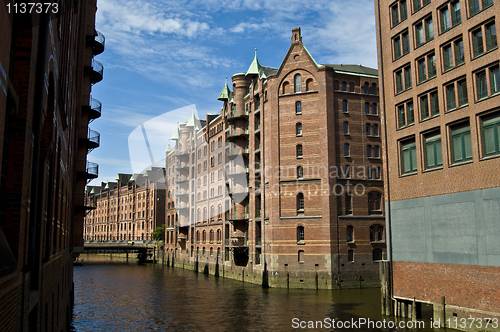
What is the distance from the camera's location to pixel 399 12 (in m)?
28.3

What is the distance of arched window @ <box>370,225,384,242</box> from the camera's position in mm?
45156

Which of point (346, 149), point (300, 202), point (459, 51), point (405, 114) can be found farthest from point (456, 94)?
point (300, 202)

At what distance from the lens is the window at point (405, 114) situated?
2695 centimetres

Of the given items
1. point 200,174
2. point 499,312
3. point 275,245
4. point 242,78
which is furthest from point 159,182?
point 499,312

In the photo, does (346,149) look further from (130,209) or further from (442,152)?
(130,209)

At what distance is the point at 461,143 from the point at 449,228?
4579 millimetres

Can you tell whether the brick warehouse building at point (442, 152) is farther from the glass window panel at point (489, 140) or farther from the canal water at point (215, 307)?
the canal water at point (215, 307)

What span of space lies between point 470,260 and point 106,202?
431 feet

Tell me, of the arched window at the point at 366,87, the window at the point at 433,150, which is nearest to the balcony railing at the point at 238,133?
the arched window at the point at 366,87

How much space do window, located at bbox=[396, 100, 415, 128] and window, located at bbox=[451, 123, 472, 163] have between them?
358cm

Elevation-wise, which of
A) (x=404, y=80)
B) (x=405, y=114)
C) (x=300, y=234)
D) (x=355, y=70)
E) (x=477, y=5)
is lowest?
(x=300, y=234)

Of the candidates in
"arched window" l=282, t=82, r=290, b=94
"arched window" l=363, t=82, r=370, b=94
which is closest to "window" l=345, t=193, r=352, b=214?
"arched window" l=363, t=82, r=370, b=94

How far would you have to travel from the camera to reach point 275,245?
44594 mm

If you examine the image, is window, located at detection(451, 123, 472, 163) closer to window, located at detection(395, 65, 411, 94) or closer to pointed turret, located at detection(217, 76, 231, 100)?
window, located at detection(395, 65, 411, 94)
